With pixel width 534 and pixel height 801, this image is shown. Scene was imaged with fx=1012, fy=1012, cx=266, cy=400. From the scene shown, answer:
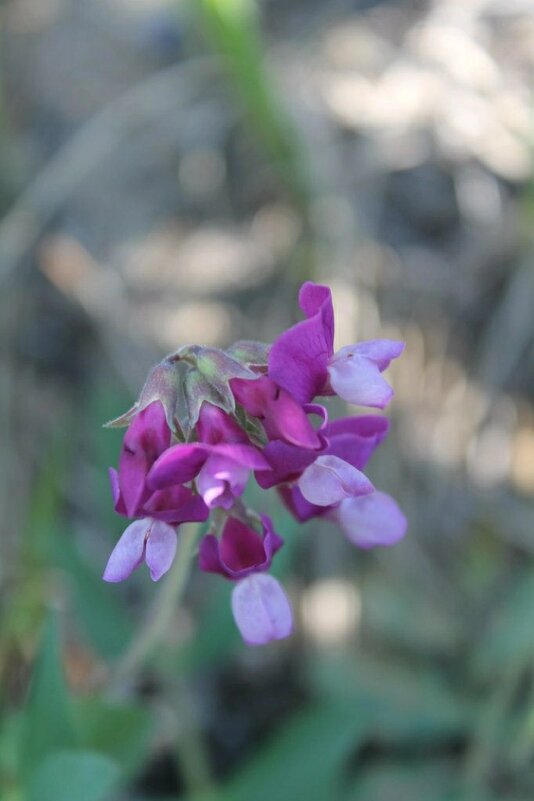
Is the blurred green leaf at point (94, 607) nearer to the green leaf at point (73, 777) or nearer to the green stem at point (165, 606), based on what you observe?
the green stem at point (165, 606)

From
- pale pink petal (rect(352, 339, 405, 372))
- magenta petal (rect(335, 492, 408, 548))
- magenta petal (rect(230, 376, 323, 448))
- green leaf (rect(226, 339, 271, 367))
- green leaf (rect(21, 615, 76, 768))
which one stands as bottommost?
green leaf (rect(21, 615, 76, 768))

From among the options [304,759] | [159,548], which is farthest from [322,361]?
[304,759]

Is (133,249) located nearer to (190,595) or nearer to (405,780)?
(190,595)

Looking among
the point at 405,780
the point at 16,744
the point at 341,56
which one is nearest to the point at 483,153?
the point at 341,56

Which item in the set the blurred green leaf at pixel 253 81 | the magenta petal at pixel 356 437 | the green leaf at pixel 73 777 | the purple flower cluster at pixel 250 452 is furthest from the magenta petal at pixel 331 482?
the blurred green leaf at pixel 253 81

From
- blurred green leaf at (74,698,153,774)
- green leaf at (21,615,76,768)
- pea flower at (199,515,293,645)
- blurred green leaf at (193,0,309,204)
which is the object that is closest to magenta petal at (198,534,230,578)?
pea flower at (199,515,293,645)

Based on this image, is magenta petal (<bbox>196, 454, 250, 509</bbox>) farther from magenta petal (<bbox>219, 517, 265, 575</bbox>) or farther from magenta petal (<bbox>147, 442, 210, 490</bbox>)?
magenta petal (<bbox>219, 517, 265, 575</bbox>)

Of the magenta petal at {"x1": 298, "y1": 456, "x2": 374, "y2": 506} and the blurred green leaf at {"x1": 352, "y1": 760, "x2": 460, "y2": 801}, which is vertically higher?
the magenta petal at {"x1": 298, "y1": 456, "x2": 374, "y2": 506}
